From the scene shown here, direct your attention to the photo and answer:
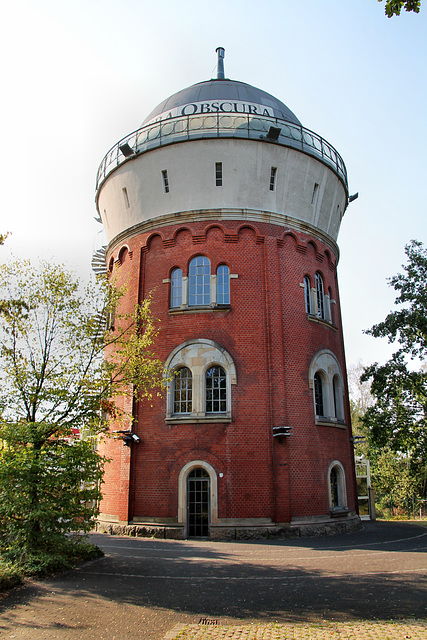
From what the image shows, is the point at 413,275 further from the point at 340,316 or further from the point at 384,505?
the point at 384,505

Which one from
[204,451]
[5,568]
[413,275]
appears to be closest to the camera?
[5,568]

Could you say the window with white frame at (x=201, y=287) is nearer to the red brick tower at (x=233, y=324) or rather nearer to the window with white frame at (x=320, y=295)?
the red brick tower at (x=233, y=324)

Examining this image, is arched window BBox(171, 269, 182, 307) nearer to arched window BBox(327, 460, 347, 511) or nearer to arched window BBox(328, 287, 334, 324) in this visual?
arched window BBox(328, 287, 334, 324)

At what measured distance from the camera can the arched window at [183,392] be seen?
17641mm

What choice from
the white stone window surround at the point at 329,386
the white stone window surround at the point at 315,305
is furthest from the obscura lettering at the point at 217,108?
the white stone window surround at the point at 329,386

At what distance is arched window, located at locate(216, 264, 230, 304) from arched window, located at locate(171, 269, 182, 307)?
4.88 ft

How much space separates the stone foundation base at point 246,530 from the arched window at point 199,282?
311 inches

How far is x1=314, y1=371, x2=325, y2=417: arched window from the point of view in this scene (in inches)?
755

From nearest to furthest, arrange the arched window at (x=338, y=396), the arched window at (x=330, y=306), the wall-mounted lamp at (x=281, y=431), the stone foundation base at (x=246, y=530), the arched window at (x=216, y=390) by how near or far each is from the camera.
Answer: the stone foundation base at (x=246, y=530) < the wall-mounted lamp at (x=281, y=431) < the arched window at (x=216, y=390) < the arched window at (x=338, y=396) < the arched window at (x=330, y=306)

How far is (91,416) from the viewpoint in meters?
12.1

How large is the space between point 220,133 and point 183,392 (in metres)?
10.1

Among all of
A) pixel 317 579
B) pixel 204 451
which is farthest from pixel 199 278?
pixel 317 579

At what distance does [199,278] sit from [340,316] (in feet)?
24.6

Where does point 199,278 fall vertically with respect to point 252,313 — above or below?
above
